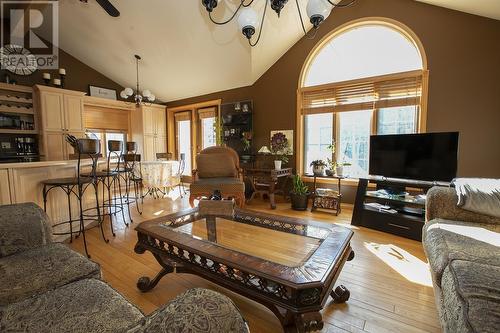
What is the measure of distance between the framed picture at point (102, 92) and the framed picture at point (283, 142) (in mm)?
4202

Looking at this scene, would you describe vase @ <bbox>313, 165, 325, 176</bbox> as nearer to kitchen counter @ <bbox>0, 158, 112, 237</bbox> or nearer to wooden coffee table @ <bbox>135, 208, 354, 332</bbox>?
wooden coffee table @ <bbox>135, 208, 354, 332</bbox>

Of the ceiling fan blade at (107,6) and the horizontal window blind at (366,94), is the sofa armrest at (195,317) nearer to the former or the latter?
the ceiling fan blade at (107,6)

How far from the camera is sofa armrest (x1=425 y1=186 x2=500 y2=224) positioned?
1.73 m

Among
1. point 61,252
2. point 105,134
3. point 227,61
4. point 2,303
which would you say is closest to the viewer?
point 2,303

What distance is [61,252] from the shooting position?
1.28 m

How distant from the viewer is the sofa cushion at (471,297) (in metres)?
0.85

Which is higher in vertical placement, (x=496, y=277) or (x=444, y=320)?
(x=496, y=277)

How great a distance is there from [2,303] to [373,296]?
203 centimetres

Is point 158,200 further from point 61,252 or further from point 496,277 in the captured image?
point 496,277

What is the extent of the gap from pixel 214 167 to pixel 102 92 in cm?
387

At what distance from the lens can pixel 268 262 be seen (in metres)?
1.25

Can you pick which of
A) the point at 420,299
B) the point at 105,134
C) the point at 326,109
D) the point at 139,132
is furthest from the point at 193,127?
the point at 420,299

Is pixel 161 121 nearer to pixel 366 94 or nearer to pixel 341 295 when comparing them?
pixel 366 94

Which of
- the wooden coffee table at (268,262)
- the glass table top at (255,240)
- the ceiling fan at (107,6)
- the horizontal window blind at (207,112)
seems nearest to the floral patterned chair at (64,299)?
the wooden coffee table at (268,262)
